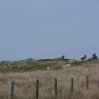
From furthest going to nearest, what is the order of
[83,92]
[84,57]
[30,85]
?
[84,57] → [30,85] → [83,92]

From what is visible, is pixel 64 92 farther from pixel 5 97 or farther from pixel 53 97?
pixel 5 97

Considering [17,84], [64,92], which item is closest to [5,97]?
[64,92]

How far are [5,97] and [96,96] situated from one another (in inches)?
162

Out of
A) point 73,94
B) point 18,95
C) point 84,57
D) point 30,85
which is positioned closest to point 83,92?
point 73,94

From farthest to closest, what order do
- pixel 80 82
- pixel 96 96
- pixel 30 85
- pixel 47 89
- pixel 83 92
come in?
1. pixel 80 82
2. pixel 30 85
3. pixel 47 89
4. pixel 83 92
5. pixel 96 96

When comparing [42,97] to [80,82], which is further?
[80,82]

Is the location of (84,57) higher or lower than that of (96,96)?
higher

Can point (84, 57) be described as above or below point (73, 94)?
above

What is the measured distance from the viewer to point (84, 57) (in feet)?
195

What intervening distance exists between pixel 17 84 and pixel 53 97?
599cm

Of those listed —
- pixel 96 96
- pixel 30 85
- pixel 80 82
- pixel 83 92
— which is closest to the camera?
pixel 96 96

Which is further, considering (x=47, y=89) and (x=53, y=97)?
(x=47, y=89)

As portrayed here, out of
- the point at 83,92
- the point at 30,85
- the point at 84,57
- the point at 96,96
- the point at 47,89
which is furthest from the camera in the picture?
the point at 84,57

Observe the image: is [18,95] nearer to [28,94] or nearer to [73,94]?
[28,94]
